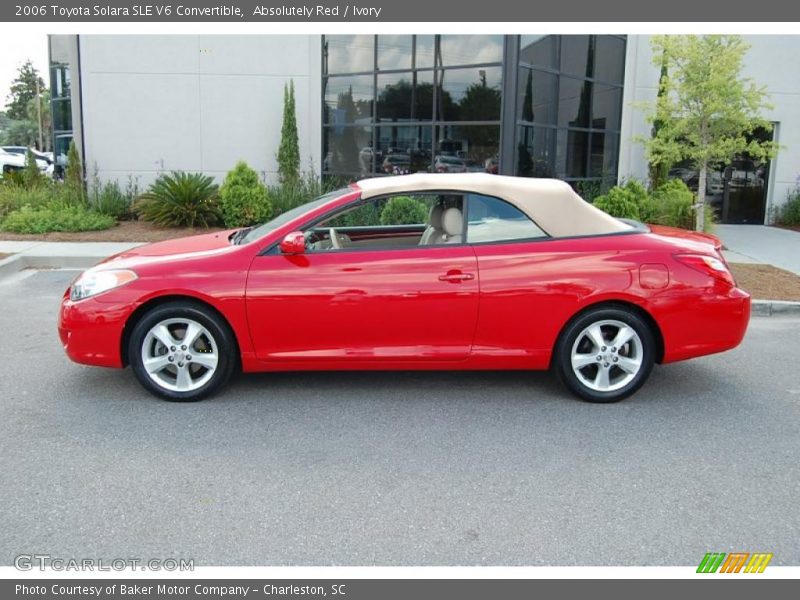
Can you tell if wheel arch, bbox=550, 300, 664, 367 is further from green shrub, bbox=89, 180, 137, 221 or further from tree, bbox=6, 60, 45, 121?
tree, bbox=6, 60, 45, 121

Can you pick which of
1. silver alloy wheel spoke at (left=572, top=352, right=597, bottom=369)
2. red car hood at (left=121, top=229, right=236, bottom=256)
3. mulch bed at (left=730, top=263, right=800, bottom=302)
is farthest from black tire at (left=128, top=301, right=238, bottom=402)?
mulch bed at (left=730, top=263, right=800, bottom=302)

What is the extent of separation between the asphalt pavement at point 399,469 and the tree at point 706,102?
21.2ft

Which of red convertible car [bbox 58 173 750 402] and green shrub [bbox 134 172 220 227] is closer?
red convertible car [bbox 58 173 750 402]

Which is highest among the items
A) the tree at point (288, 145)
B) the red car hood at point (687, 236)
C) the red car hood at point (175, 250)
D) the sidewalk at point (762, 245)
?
the tree at point (288, 145)

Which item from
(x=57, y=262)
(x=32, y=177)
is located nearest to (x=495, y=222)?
(x=57, y=262)

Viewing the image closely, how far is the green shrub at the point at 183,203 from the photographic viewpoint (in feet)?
43.0

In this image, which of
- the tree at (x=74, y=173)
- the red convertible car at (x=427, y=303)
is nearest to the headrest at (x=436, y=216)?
the red convertible car at (x=427, y=303)

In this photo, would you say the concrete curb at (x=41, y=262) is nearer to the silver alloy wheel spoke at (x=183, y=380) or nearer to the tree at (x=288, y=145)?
the tree at (x=288, y=145)

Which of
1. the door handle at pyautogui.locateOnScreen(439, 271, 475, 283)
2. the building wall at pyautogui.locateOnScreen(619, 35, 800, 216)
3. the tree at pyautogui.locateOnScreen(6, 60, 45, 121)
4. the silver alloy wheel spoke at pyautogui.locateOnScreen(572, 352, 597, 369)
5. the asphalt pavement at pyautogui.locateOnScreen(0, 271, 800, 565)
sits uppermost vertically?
the tree at pyautogui.locateOnScreen(6, 60, 45, 121)

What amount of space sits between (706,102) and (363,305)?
27.8ft

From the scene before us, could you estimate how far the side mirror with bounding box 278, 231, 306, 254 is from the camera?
4645mm

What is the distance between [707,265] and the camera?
491 centimetres

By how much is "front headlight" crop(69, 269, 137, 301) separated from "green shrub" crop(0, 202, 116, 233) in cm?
893

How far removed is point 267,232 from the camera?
4973 millimetres
